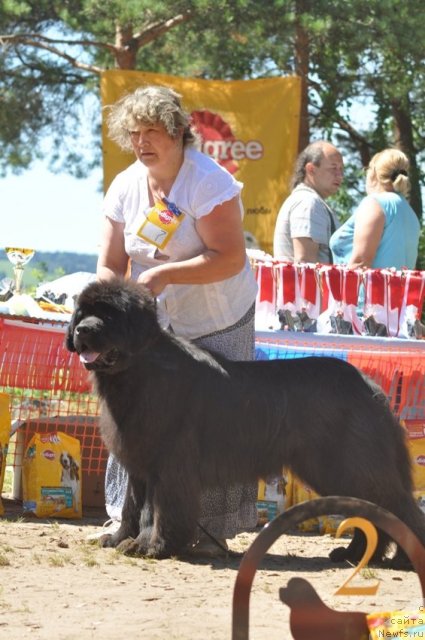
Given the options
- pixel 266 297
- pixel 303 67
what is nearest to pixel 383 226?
pixel 266 297

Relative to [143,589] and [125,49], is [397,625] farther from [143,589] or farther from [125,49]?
[125,49]

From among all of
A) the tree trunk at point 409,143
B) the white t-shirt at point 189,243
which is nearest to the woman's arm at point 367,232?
the white t-shirt at point 189,243

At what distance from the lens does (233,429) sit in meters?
4.79

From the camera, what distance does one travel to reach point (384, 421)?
4.88 meters

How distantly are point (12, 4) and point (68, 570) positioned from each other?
25.8 feet

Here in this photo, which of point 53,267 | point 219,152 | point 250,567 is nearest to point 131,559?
point 250,567

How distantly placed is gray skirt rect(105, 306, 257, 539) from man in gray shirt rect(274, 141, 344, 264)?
159cm

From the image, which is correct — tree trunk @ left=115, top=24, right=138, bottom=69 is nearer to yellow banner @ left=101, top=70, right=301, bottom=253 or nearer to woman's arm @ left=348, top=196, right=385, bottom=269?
yellow banner @ left=101, top=70, right=301, bottom=253

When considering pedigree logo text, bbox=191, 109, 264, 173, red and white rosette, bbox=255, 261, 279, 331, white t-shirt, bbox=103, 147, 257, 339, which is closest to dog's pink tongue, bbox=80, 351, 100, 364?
white t-shirt, bbox=103, 147, 257, 339

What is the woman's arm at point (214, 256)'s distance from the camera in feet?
Answer: 15.9

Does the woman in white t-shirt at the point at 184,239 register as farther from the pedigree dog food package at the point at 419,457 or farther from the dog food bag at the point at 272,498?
the pedigree dog food package at the point at 419,457

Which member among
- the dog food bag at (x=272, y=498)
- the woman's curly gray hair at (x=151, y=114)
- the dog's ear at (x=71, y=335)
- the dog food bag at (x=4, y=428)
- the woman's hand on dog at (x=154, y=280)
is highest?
the woman's curly gray hair at (x=151, y=114)

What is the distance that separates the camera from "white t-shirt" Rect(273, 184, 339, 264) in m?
6.72

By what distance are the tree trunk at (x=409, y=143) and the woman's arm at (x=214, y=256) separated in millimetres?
8044
